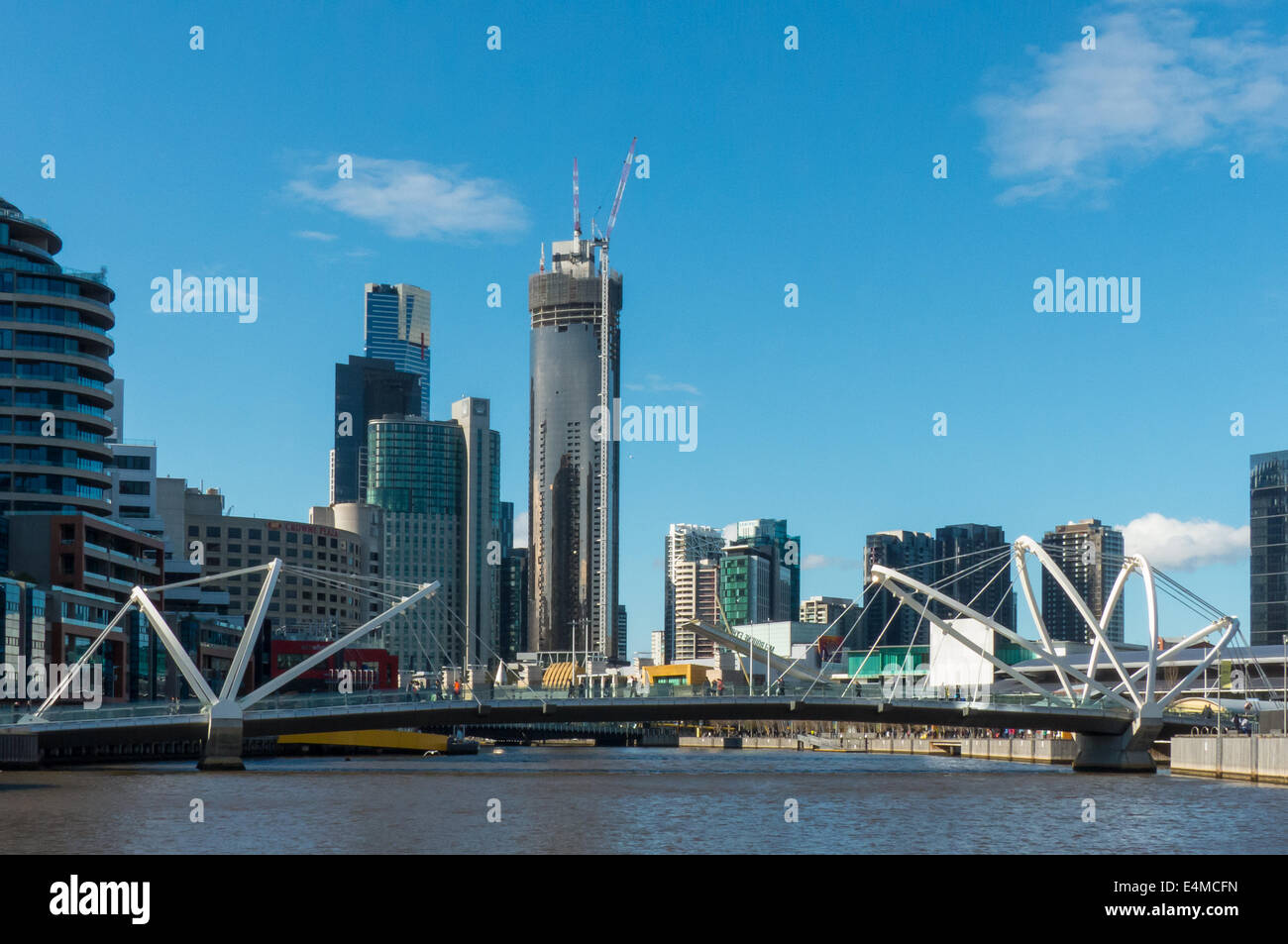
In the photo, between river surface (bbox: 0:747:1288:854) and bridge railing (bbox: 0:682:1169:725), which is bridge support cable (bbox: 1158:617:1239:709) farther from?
river surface (bbox: 0:747:1288:854)

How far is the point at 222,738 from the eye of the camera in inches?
3912

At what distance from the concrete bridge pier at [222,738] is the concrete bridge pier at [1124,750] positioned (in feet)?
191

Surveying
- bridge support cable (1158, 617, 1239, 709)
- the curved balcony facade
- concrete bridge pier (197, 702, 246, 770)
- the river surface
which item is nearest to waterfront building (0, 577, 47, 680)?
the river surface

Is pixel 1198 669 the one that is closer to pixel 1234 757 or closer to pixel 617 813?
pixel 1234 757

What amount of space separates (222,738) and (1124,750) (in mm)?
60547

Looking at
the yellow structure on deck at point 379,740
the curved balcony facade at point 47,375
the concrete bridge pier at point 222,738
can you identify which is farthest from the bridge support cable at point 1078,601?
the curved balcony facade at point 47,375

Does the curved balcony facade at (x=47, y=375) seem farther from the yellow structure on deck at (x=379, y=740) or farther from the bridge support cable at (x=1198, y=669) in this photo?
the bridge support cable at (x=1198, y=669)

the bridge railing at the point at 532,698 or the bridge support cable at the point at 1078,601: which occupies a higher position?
the bridge support cable at the point at 1078,601

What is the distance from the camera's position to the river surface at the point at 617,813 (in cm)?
5378

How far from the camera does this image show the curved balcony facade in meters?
141
